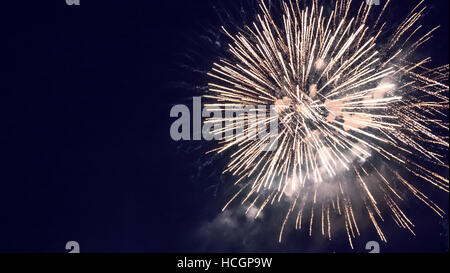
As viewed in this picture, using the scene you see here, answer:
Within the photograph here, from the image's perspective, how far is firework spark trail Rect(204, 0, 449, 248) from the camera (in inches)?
340

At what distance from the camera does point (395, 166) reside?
9914 millimetres

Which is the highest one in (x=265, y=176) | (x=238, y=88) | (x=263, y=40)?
(x=263, y=40)

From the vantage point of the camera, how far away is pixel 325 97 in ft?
28.5

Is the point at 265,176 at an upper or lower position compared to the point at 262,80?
lower

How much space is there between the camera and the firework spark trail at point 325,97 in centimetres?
864

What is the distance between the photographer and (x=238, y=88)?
899 centimetres

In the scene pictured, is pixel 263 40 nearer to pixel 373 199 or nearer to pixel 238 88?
pixel 238 88

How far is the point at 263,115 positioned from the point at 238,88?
1344 mm

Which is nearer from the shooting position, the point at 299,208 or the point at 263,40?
the point at 263,40

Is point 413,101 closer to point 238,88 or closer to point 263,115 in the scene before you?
point 263,115
